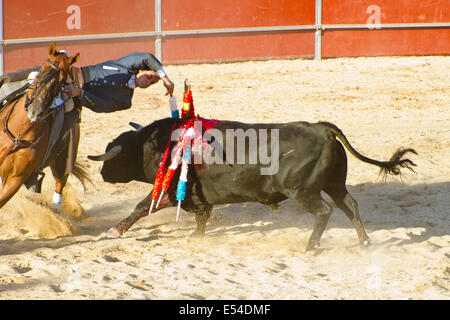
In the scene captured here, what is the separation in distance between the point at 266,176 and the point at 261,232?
875 mm

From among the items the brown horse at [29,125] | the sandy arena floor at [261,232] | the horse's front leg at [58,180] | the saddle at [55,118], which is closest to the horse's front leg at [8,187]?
the brown horse at [29,125]

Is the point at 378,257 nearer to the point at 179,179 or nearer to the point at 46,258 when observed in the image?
the point at 179,179

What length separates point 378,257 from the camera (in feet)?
17.8

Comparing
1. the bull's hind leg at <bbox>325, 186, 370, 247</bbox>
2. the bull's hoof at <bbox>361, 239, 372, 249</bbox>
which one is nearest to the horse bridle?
the bull's hind leg at <bbox>325, 186, 370, 247</bbox>

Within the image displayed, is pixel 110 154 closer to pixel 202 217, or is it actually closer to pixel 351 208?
pixel 202 217

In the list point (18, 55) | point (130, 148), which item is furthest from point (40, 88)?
point (18, 55)

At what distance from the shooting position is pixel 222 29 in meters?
12.1

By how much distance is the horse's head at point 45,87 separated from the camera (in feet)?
15.9

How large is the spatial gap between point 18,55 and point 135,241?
7416mm

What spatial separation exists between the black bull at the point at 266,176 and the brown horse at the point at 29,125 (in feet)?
1.91

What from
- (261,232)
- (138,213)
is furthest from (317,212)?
(138,213)

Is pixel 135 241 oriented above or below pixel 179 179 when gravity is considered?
below

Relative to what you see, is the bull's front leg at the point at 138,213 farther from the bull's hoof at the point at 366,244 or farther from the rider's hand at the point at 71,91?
the bull's hoof at the point at 366,244

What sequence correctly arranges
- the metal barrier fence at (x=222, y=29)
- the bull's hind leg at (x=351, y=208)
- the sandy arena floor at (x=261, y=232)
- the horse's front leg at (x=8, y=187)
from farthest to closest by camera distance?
the metal barrier fence at (x=222, y=29) < the bull's hind leg at (x=351, y=208) < the horse's front leg at (x=8, y=187) < the sandy arena floor at (x=261, y=232)
